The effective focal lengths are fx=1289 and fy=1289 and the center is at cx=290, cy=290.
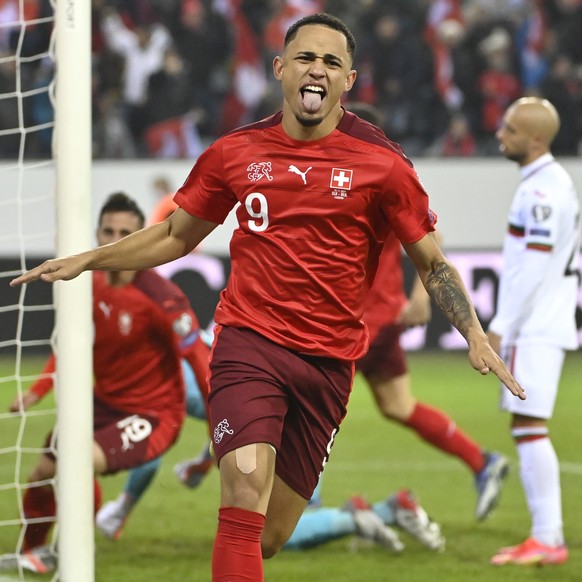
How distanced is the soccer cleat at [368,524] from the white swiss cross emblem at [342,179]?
7.52ft

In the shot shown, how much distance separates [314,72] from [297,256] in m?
0.60

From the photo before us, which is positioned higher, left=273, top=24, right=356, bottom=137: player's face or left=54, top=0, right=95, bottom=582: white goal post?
left=273, top=24, right=356, bottom=137: player's face

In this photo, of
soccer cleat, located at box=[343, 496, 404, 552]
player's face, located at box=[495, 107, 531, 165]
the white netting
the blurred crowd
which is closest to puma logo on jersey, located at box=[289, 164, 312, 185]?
player's face, located at box=[495, 107, 531, 165]

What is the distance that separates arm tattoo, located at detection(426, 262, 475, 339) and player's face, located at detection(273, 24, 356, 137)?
0.63 metres

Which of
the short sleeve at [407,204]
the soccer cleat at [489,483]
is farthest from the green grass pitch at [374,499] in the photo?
the short sleeve at [407,204]

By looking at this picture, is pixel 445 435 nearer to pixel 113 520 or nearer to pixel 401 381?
pixel 401 381

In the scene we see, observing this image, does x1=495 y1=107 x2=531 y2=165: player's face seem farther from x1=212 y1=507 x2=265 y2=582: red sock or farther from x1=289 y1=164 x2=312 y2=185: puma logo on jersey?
x1=212 y1=507 x2=265 y2=582: red sock

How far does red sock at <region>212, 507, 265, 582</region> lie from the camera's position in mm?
3881

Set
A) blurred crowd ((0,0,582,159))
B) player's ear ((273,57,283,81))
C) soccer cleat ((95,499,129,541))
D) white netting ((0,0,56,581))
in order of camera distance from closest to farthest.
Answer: player's ear ((273,57,283,81)), soccer cleat ((95,499,129,541)), white netting ((0,0,56,581)), blurred crowd ((0,0,582,159))

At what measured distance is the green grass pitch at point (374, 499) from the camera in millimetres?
5797

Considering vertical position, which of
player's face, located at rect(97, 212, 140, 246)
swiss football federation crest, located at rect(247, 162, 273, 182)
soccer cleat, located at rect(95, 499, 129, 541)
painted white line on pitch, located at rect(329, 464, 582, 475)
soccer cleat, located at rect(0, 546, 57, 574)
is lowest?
painted white line on pitch, located at rect(329, 464, 582, 475)

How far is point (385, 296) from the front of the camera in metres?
7.15

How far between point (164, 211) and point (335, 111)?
13.8ft

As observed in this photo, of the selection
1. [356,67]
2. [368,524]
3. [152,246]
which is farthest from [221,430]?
[356,67]
